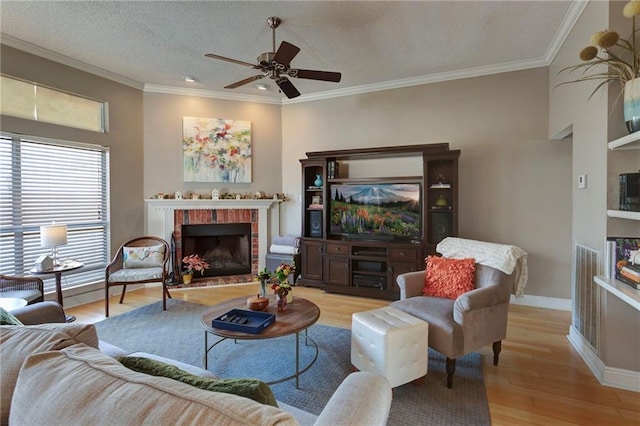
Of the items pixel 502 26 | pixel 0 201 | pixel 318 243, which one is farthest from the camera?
pixel 318 243

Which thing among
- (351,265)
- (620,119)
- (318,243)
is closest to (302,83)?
(318,243)

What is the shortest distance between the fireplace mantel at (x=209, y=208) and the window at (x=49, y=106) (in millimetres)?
1323

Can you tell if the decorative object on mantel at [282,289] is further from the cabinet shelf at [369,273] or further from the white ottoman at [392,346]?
the cabinet shelf at [369,273]

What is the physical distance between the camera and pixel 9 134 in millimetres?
3436

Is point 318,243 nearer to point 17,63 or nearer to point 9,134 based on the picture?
point 9,134

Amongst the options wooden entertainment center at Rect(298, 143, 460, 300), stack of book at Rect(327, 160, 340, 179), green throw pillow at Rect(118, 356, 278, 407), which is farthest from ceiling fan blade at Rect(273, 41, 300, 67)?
green throw pillow at Rect(118, 356, 278, 407)

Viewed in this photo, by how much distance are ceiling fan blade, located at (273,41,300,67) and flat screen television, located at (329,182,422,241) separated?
2274mm

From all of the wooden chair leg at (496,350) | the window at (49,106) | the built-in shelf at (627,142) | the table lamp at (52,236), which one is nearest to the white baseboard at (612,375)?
the wooden chair leg at (496,350)

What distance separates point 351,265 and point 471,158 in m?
2.19

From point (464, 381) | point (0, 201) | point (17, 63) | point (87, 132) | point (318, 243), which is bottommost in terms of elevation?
point (464, 381)

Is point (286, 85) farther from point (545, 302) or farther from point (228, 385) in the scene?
point (545, 302)

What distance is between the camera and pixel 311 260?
4.72 m

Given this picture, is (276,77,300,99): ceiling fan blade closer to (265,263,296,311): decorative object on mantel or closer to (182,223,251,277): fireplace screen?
(265,263,296,311): decorative object on mantel

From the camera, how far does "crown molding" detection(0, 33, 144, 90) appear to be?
134 inches
